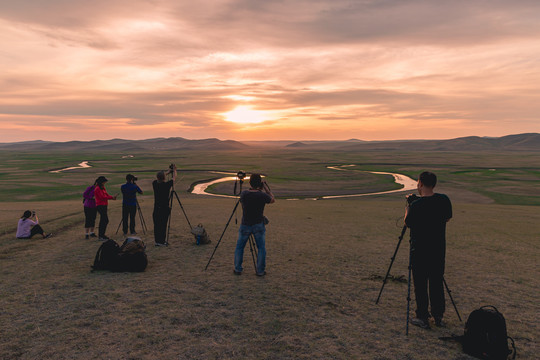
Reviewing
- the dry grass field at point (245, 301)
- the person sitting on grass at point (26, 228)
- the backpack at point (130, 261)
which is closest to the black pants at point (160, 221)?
the dry grass field at point (245, 301)

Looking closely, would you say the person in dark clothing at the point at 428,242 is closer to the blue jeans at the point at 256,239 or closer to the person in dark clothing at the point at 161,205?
the blue jeans at the point at 256,239

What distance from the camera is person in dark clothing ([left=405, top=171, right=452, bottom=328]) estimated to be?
5.95m

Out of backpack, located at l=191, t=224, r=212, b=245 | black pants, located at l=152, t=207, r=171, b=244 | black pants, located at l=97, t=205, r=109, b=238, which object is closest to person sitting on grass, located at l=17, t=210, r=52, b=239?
black pants, located at l=97, t=205, r=109, b=238

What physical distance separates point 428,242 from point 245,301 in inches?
→ 159

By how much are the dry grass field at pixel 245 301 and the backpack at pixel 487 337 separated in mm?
248

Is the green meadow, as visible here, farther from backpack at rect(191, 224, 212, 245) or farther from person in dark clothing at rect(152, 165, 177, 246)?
person in dark clothing at rect(152, 165, 177, 246)

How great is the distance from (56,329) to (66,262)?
14.8 feet

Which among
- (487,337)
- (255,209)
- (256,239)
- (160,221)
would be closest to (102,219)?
(160,221)

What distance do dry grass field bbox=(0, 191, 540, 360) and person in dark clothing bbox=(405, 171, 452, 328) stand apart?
0.52 meters

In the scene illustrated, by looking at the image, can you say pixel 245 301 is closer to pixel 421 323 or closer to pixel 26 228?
pixel 421 323

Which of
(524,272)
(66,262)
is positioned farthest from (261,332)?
(524,272)

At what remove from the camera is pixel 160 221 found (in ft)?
38.3

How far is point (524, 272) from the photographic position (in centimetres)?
944

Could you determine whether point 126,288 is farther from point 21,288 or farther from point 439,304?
point 439,304
